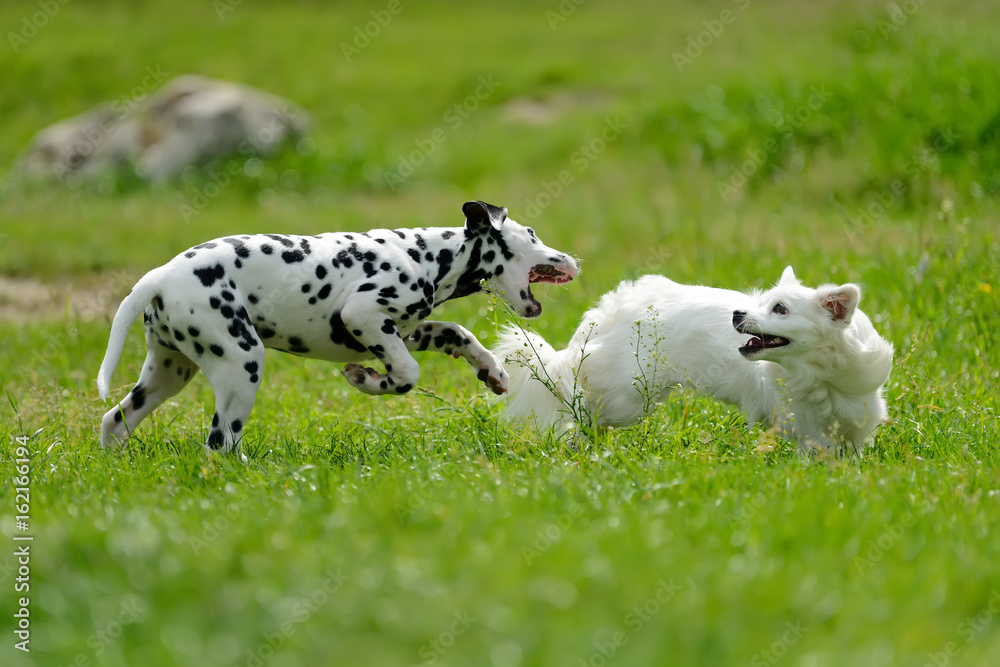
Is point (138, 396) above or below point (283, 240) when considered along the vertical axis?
below

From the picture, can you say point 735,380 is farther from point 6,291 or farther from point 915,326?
point 6,291

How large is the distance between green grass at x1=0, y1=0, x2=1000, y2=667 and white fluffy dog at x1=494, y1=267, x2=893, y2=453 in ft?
0.69

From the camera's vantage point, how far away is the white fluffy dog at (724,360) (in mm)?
5312

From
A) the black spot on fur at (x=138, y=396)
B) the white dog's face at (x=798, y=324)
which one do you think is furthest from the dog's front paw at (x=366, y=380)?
the white dog's face at (x=798, y=324)

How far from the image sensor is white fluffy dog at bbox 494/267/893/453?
531cm

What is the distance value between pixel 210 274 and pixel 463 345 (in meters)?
1.40

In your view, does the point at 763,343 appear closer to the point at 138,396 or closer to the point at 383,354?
the point at 383,354

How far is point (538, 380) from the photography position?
569cm

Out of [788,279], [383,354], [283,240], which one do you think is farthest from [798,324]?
[283,240]

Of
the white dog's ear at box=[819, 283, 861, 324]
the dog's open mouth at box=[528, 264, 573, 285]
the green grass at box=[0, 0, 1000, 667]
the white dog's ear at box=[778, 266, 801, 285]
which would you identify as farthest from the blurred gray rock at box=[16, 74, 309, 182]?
the white dog's ear at box=[819, 283, 861, 324]

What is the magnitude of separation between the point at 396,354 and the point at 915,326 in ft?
12.5

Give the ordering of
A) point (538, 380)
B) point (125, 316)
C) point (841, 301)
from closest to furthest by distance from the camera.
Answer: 1. point (125, 316)
2. point (841, 301)
3. point (538, 380)

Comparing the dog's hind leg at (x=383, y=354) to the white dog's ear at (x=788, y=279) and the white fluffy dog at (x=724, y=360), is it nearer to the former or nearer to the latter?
the white fluffy dog at (x=724, y=360)

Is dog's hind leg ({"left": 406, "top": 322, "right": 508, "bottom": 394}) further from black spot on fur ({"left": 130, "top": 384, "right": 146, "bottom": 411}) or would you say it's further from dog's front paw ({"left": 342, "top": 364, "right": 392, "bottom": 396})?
black spot on fur ({"left": 130, "top": 384, "right": 146, "bottom": 411})
